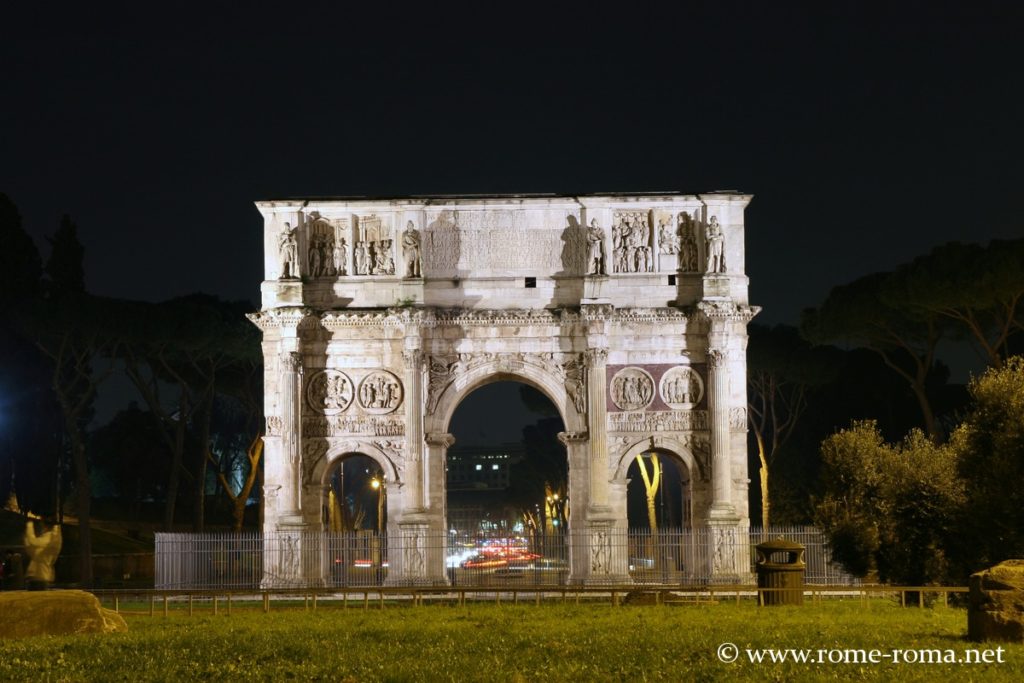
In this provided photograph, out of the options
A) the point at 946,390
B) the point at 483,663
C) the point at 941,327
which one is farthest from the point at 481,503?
the point at 483,663

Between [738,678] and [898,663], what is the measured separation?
5.91 feet

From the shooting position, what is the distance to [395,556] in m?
29.7

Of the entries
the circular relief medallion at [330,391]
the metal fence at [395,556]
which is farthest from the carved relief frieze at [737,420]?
the circular relief medallion at [330,391]

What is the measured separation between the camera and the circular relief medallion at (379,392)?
102 ft

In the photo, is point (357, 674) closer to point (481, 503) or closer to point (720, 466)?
point (720, 466)

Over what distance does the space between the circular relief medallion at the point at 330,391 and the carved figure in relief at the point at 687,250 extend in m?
8.42

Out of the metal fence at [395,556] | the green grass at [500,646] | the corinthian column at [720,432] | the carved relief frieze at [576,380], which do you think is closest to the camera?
the green grass at [500,646]

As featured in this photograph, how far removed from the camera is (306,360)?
31266 millimetres

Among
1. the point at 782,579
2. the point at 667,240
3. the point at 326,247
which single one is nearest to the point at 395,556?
the point at 326,247

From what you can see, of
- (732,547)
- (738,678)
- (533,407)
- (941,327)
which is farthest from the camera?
(533,407)

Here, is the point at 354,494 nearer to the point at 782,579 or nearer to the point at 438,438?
the point at 438,438

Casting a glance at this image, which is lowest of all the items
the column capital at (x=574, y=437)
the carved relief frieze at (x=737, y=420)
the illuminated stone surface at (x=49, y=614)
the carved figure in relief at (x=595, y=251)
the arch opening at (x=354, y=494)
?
the illuminated stone surface at (x=49, y=614)

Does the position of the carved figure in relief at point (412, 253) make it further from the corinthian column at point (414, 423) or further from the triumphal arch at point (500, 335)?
the corinthian column at point (414, 423)

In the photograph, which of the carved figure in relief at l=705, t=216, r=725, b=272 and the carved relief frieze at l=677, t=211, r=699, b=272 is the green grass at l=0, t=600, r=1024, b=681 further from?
the carved relief frieze at l=677, t=211, r=699, b=272
